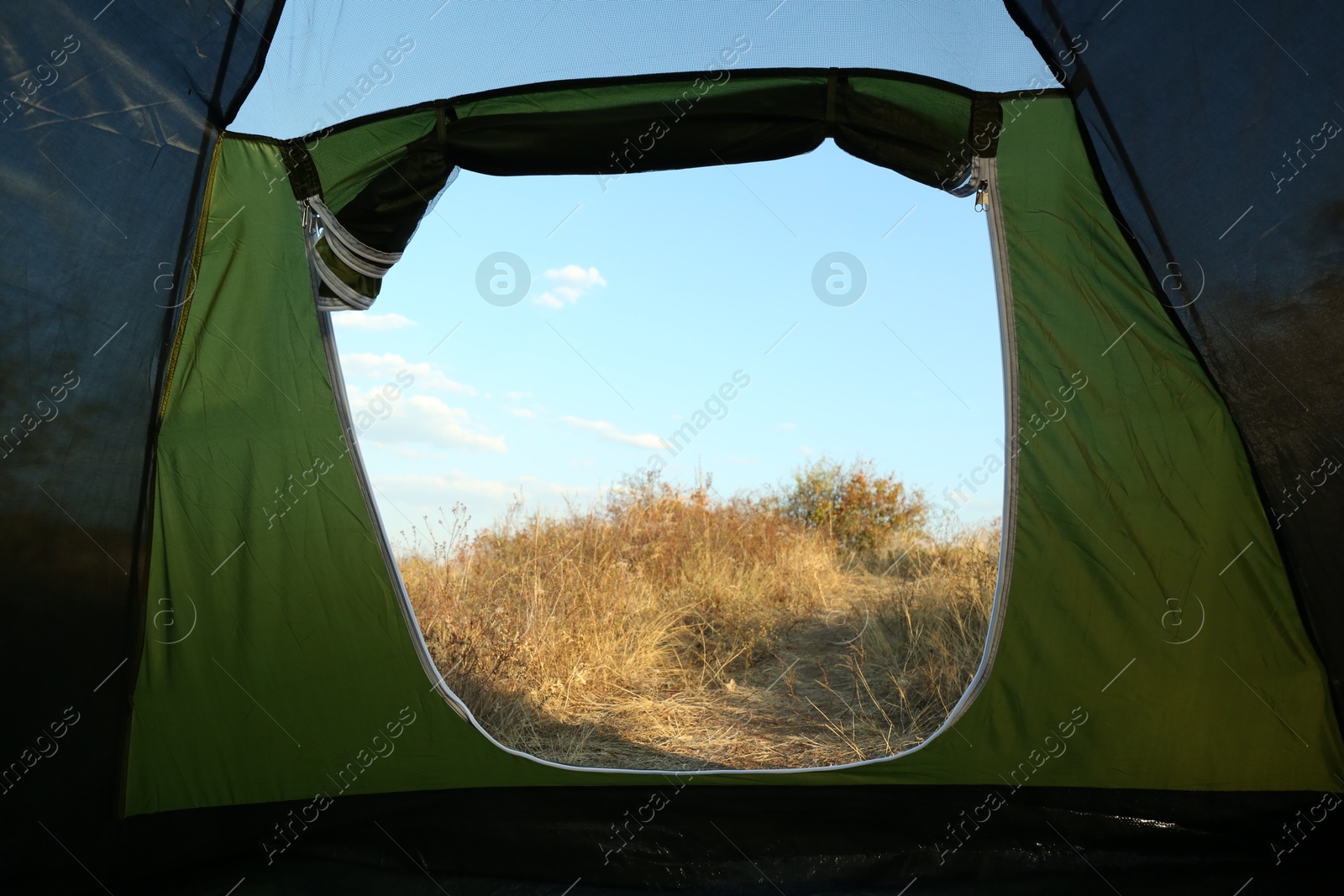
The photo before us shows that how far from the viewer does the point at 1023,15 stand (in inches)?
80.5

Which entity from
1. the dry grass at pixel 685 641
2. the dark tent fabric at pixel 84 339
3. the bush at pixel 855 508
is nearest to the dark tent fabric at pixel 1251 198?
the dry grass at pixel 685 641

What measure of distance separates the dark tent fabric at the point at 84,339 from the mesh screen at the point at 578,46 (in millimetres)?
141

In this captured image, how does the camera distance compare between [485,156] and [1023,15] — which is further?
[485,156]

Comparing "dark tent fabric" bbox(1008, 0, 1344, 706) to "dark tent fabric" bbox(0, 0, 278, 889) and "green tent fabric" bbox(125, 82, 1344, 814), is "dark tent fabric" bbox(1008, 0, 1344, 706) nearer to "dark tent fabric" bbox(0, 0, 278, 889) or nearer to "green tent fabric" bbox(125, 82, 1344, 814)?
"green tent fabric" bbox(125, 82, 1344, 814)

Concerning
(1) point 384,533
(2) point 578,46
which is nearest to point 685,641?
(1) point 384,533

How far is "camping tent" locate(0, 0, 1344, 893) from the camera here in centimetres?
203

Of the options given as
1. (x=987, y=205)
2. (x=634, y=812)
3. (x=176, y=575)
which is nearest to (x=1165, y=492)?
(x=987, y=205)

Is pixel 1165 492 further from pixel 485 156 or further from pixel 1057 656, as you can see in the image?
pixel 485 156

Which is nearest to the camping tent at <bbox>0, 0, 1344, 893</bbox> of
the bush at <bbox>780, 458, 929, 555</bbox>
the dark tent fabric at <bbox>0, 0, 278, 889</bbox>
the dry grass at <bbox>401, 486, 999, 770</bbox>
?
the dark tent fabric at <bbox>0, 0, 278, 889</bbox>

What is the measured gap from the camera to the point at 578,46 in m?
2.29

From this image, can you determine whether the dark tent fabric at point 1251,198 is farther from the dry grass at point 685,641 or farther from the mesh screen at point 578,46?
the dry grass at point 685,641

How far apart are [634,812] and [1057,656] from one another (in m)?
1.23

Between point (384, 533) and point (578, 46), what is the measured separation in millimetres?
1439

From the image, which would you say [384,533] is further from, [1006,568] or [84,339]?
[1006,568]
